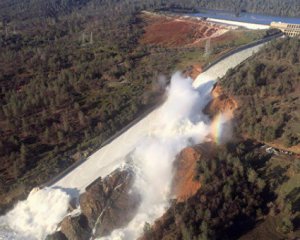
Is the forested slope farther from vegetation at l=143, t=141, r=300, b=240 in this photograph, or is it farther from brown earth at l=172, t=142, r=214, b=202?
brown earth at l=172, t=142, r=214, b=202

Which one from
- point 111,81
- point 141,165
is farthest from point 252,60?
point 141,165

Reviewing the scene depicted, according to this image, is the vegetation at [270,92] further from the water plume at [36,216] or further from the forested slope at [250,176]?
the water plume at [36,216]

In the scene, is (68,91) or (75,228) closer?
(75,228)

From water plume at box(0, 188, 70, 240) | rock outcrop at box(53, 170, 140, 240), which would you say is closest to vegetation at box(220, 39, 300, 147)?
rock outcrop at box(53, 170, 140, 240)

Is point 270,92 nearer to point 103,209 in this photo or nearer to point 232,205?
point 232,205

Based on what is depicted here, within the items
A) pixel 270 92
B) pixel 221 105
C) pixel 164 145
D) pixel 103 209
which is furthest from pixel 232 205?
pixel 270 92

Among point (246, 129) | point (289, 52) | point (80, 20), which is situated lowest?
point (80, 20)

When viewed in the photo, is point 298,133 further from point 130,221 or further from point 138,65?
point 138,65
